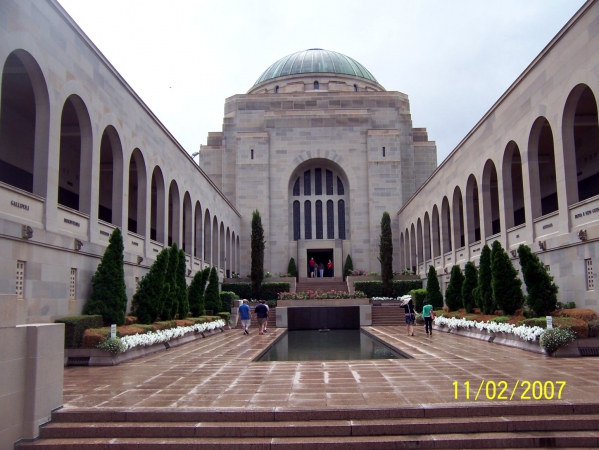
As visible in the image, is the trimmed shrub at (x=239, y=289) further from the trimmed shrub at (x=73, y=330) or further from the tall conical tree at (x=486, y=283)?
the trimmed shrub at (x=73, y=330)

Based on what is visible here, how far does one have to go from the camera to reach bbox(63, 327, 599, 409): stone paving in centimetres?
811

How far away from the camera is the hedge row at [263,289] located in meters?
35.5

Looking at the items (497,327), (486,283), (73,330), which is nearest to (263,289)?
(486,283)

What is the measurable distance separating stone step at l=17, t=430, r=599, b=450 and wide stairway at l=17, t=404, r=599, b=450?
0.01 meters

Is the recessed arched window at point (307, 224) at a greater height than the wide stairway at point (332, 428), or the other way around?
the recessed arched window at point (307, 224)

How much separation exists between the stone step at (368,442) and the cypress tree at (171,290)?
11.4 m

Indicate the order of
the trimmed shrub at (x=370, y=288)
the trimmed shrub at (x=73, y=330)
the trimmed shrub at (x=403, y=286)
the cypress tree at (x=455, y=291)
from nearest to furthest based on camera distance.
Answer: the trimmed shrub at (x=73, y=330), the cypress tree at (x=455, y=291), the trimmed shrub at (x=403, y=286), the trimmed shrub at (x=370, y=288)

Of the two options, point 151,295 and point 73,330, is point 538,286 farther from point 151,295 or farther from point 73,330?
point 73,330

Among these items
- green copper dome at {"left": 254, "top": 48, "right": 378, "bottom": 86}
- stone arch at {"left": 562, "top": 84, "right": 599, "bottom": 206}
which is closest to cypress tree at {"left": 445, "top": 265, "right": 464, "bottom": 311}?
stone arch at {"left": 562, "top": 84, "right": 599, "bottom": 206}

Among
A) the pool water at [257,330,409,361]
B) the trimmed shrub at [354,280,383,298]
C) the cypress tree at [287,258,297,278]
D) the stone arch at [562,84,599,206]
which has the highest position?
the stone arch at [562,84,599,206]

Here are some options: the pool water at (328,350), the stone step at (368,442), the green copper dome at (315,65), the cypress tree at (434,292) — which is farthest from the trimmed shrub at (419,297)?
the green copper dome at (315,65)

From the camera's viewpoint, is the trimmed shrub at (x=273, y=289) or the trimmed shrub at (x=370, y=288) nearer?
the trimmed shrub at (x=370, y=288)

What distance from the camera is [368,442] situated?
266 inches

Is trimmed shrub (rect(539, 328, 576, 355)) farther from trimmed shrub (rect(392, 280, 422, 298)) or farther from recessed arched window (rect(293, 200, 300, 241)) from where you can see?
recessed arched window (rect(293, 200, 300, 241))
